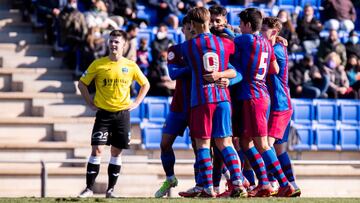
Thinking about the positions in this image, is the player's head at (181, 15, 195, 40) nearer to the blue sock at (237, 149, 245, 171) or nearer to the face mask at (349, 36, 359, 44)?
the blue sock at (237, 149, 245, 171)

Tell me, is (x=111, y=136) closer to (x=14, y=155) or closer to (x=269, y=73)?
(x=269, y=73)

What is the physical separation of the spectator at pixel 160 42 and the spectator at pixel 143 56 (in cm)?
12

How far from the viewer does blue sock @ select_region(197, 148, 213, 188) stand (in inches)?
465

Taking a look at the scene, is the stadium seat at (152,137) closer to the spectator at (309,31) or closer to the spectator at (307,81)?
the spectator at (307,81)

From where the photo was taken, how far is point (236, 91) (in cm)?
1233

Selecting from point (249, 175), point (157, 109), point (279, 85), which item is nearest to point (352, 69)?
point (157, 109)

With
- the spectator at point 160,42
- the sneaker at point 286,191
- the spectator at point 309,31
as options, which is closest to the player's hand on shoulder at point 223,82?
the sneaker at point 286,191

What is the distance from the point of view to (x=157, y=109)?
1852 centimetres

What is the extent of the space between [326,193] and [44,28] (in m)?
5.49

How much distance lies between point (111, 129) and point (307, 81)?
23.3ft

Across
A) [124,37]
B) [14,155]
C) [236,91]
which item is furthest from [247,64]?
[14,155]

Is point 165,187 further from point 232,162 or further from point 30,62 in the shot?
point 30,62

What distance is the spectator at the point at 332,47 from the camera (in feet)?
68.1

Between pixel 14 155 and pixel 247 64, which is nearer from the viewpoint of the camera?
pixel 247 64
